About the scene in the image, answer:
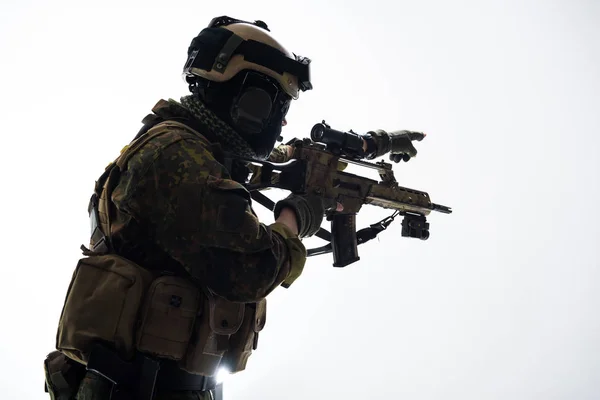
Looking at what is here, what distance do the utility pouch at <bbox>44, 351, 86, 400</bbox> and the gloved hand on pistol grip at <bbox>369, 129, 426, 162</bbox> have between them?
6.38ft

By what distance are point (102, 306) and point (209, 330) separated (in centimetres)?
37

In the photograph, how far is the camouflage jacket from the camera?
168 centimetres

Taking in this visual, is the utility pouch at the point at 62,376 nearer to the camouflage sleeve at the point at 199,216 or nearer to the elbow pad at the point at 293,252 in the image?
the camouflage sleeve at the point at 199,216

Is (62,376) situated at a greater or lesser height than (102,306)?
lesser

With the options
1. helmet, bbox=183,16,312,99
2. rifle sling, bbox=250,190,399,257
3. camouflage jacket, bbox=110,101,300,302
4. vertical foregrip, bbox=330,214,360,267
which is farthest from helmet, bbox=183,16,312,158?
vertical foregrip, bbox=330,214,360,267

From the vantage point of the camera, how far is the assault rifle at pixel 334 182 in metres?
2.58

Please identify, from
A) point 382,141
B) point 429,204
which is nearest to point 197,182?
point 382,141

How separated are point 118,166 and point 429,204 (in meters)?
2.24

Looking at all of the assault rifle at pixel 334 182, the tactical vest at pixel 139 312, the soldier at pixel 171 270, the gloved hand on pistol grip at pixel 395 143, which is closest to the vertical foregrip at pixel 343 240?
the assault rifle at pixel 334 182

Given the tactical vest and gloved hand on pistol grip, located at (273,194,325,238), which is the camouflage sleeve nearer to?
the tactical vest

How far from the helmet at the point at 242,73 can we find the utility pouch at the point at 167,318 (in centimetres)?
68

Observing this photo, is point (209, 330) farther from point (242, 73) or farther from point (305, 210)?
point (242, 73)

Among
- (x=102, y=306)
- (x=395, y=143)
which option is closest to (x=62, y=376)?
(x=102, y=306)

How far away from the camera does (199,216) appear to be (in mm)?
1689
